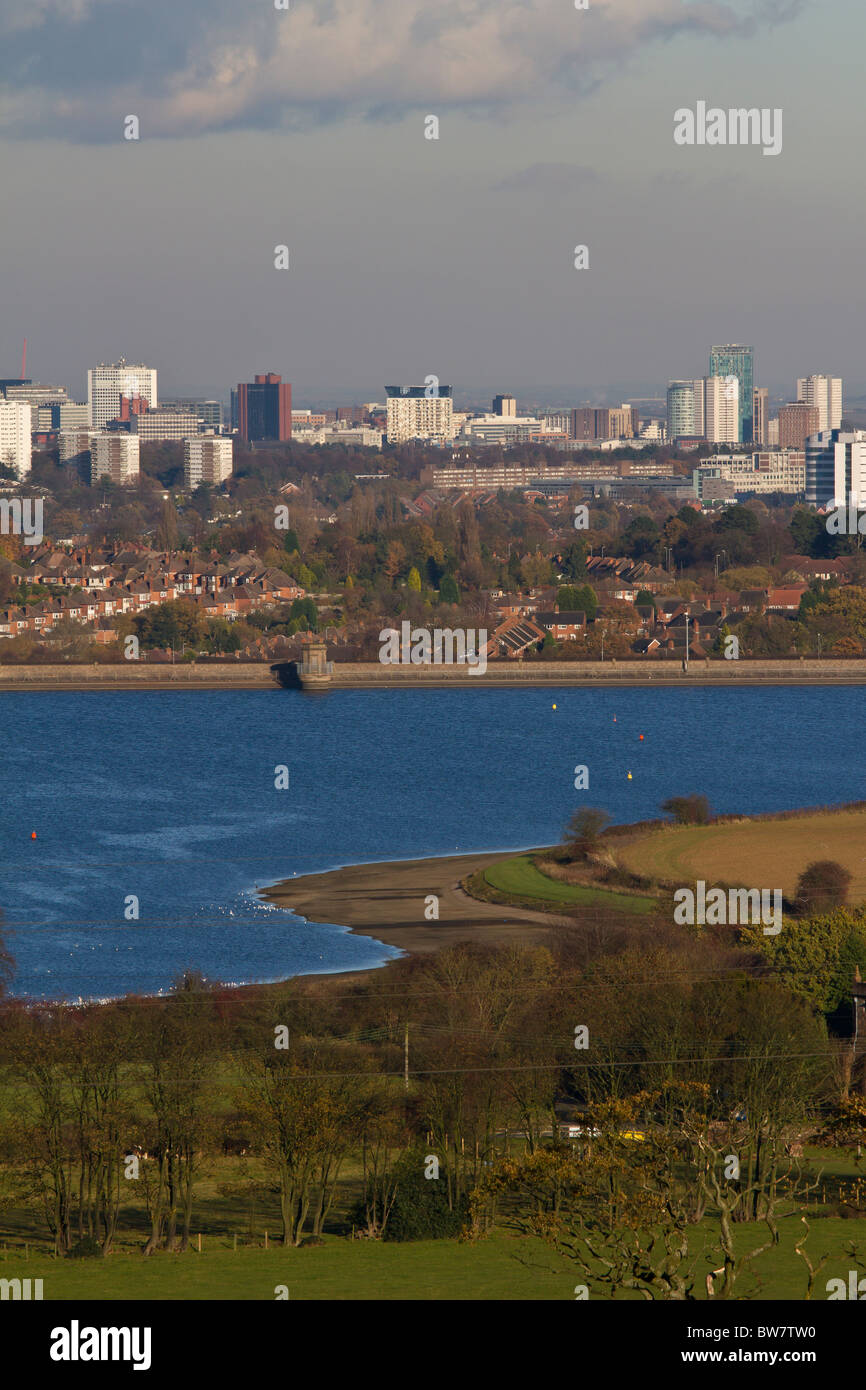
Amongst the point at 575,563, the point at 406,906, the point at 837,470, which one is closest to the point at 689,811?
the point at 406,906

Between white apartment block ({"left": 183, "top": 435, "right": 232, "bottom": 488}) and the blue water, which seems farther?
white apartment block ({"left": 183, "top": 435, "right": 232, "bottom": 488})

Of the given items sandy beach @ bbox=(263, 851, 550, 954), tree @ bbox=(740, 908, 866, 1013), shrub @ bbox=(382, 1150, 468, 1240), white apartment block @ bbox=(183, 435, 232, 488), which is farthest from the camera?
white apartment block @ bbox=(183, 435, 232, 488)

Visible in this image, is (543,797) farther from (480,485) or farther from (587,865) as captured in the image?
(480,485)

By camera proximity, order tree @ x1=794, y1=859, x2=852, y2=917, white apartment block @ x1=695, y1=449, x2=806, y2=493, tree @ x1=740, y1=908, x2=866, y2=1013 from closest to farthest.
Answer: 1. tree @ x1=740, y1=908, x2=866, y2=1013
2. tree @ x1=794, y1=859, x2=852, y2=917
3. white apartment block @ x1=695, y1=449, x2=806, y2=493

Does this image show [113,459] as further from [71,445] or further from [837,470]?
[837,470]

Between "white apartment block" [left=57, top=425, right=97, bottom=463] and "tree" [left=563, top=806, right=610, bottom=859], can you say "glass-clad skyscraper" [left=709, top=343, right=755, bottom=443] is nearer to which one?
"white apartment block" [left=57, top=425, right=97, bottom=463]

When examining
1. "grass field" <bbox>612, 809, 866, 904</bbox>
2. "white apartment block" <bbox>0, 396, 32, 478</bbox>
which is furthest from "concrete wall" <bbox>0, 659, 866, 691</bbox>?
"white apartment block" <bbox>0, 396, 32, 478</bbox>
